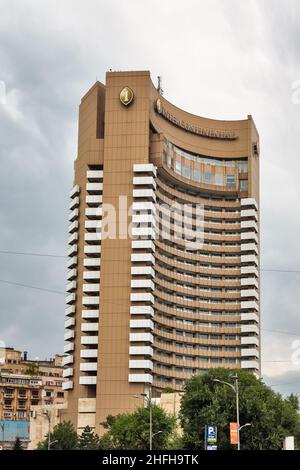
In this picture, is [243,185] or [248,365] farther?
[243,185]

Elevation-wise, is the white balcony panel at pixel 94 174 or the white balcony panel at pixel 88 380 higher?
the white balcony panel at pixel 94 174

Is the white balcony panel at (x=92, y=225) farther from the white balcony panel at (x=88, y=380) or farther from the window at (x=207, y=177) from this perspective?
the window at (x=207, y=177)

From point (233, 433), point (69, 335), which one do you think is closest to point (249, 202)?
point (69, 335)

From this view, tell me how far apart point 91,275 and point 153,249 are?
44.8 ft

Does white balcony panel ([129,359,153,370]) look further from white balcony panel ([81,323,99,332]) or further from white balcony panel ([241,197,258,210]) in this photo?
white balcony panel ([241,197,258,210])

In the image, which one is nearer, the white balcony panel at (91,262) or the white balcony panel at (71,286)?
the white balcony panel at (91,262)

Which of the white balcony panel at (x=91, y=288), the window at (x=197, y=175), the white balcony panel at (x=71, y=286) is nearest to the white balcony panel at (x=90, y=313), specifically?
the white balcony panel at (x=91, y=288)

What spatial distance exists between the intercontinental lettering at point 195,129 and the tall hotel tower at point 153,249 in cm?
34

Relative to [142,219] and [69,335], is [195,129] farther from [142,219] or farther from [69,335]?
[69,335]

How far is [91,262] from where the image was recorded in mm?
150625

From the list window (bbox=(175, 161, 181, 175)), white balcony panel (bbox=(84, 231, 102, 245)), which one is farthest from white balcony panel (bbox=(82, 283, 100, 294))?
window (bbox=(175, 161, 181, 175))

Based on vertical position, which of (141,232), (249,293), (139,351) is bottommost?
(139,351)

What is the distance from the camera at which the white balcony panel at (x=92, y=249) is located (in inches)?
5940

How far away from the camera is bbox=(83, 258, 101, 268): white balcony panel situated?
150375mm
